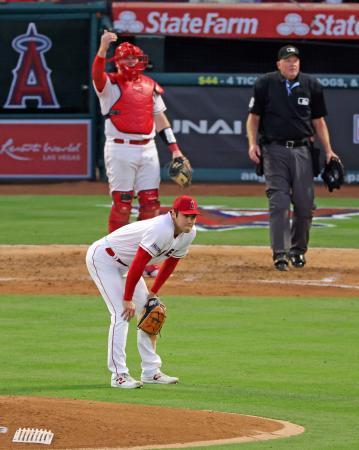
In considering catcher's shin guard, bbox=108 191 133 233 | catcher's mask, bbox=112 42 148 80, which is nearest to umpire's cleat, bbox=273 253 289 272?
catcher's shin guard, bbox=108 191 133 233

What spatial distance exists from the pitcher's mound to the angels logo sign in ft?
54.9

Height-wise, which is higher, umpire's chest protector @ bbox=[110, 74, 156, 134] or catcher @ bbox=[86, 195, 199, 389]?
umpire's chest protector @ bbox=[110, 74, 156, 134]

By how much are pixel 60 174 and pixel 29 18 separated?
2.78m

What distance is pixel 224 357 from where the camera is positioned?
998 cm

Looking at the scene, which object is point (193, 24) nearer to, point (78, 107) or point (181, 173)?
point (78, 107)

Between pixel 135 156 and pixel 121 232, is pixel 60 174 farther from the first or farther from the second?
pixel 121 232

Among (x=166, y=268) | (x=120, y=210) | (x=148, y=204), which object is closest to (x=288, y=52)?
(x=148, y=204)

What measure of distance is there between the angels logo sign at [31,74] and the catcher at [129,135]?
10627 millimetres

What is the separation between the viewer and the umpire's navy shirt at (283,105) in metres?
14.2

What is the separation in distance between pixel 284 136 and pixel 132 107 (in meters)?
1.65

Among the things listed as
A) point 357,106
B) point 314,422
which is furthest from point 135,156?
point 357,106

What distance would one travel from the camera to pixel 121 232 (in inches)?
361

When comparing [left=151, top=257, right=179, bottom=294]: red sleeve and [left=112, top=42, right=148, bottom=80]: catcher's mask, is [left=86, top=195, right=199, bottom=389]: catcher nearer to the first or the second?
[left=151, top=257, right=179, bottom=294]: red sleeve

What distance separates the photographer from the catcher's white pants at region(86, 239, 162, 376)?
884 centimetres
